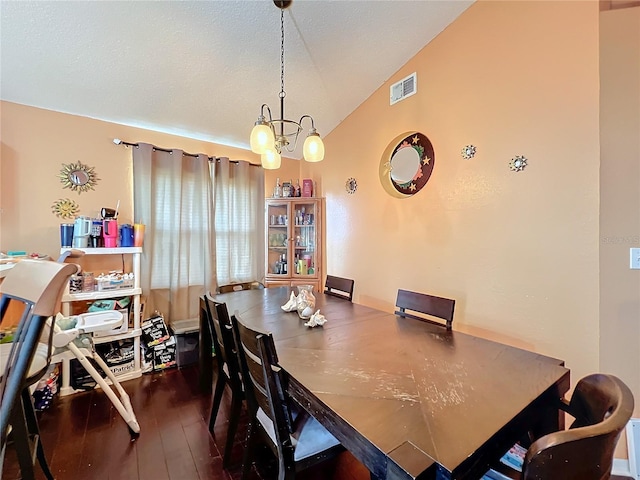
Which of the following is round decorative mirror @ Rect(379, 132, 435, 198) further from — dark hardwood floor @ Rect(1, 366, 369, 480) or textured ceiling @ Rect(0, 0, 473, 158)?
dark hardwood floor @ Rect(1, 366, 369, 480)

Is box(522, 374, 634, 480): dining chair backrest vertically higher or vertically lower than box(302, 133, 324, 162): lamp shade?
lower

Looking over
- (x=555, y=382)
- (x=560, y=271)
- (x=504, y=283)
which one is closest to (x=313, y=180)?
(x=504, y=283)

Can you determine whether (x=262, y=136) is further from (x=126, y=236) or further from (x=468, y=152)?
(x=126, y=236)

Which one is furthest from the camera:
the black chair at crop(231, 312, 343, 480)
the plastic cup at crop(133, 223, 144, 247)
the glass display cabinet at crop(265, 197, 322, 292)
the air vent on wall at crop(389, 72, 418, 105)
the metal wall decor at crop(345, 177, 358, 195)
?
the glass display cabinet at crop(265, 197, 322, 292)

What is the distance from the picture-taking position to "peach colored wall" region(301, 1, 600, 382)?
1535 millimetres

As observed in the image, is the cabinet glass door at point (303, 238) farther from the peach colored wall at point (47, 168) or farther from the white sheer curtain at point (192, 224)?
the peach colored wall at point (47, 168)

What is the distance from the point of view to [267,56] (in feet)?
7.36

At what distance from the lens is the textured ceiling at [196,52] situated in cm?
179

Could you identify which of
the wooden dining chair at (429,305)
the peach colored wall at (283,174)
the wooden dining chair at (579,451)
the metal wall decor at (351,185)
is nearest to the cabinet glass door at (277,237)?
the peach colored wall at (283,174)

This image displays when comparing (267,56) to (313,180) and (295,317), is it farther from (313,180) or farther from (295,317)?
(295,317)

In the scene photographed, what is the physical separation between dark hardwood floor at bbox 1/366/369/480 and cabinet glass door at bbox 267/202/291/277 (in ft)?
5.46

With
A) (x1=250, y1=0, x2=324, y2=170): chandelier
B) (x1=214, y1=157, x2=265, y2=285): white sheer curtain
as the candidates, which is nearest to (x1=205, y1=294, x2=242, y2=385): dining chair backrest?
(x1=250, y1=0, x2=324, y2=170): chandelier

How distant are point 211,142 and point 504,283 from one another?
3180 millimetres

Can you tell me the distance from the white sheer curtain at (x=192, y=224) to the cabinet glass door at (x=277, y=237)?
5.0 inches
